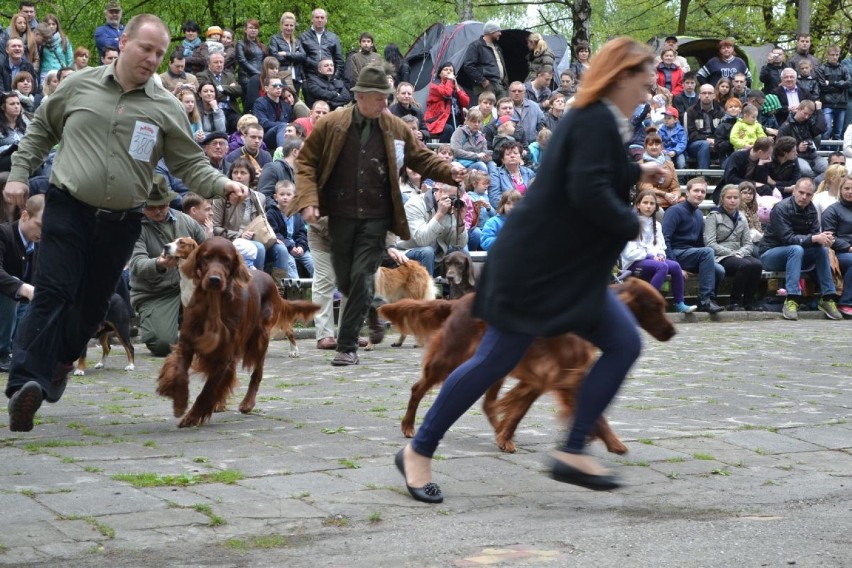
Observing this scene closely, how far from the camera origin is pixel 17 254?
9.80 m

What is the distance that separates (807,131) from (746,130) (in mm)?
1231

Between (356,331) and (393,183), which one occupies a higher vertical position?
(393,183)

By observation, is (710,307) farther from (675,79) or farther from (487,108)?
(675,79)

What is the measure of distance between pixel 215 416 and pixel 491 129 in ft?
35.3

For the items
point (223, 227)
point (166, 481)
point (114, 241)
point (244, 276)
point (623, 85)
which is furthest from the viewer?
point (223, 227)

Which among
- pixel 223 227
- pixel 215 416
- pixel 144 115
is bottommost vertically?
pixel 215 416

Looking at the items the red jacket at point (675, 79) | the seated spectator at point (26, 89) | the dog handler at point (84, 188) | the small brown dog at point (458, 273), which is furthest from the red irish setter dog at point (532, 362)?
the red jacket at point (675, 79)

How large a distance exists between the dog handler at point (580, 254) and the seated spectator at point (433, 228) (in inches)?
331

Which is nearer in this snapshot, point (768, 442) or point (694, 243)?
point (768, 442)

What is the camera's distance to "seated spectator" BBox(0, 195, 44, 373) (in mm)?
9680

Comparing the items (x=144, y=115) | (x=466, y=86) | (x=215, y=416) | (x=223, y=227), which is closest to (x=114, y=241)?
(x=144, y=115)

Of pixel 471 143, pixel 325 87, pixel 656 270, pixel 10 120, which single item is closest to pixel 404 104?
pixel 325 87

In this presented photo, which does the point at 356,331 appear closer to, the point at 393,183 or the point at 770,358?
the point at 393,183

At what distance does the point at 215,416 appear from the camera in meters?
7.55
